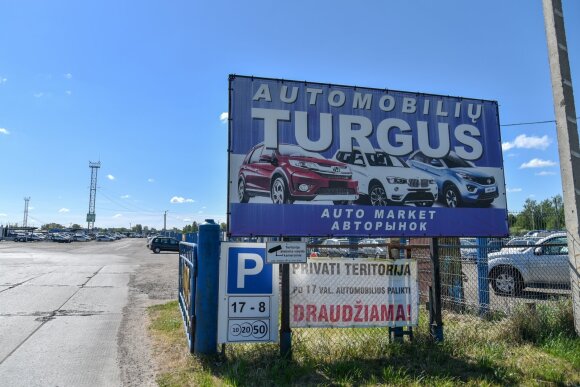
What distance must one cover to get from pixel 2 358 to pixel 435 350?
5.66 meters

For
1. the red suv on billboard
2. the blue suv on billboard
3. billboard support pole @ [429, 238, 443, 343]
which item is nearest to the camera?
the red suv on billboard

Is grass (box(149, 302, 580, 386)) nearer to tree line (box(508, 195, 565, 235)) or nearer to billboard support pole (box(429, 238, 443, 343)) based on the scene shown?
billboard support pole (box(429, 238, 443, 343))

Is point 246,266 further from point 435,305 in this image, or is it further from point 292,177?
point 435,305

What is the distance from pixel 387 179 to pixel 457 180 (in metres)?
1.16

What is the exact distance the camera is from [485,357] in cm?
553

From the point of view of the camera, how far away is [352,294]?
5.98m

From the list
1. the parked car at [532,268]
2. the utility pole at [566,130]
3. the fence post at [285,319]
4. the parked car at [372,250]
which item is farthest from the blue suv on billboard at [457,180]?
the parked car at [532,268]

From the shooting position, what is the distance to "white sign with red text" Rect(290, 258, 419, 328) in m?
5.88

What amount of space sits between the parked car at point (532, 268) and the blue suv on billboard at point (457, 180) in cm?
364

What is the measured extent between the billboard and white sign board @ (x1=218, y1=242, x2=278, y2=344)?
0.96 feet

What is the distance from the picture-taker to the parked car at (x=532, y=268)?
9523 mm

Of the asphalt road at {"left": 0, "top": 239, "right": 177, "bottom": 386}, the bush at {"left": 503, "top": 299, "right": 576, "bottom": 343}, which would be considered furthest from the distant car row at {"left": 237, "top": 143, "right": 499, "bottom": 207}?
the asphalt road at {"left": 0, "top": 239, "right": 177, "bottom": 386}

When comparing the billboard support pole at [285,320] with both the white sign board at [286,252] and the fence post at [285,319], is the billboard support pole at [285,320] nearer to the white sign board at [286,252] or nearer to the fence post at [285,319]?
the fence post at [285,319]

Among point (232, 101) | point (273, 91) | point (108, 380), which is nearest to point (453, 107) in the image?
point (273, 91)
